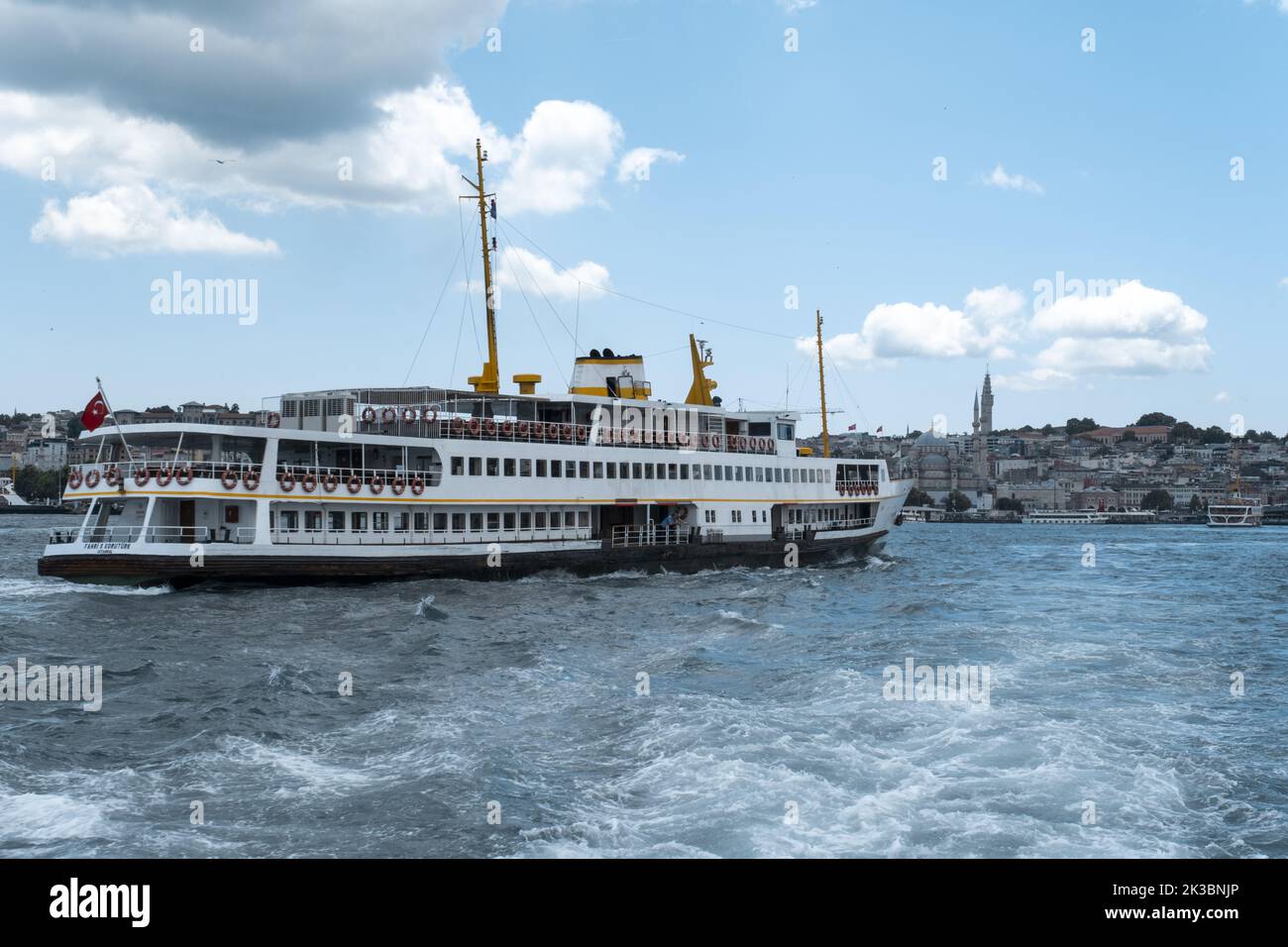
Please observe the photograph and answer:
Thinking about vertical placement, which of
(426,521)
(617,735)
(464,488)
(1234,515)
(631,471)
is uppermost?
(631,471)

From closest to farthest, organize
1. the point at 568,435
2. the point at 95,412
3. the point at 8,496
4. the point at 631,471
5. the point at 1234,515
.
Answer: the point at 95,412 < the point at 568,435 < the point at 631,471 < the point at 8,496 < the point at 1234,515

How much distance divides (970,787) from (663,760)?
13.6 feet

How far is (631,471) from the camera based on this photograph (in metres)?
44.8

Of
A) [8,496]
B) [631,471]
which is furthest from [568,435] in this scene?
[8,496]

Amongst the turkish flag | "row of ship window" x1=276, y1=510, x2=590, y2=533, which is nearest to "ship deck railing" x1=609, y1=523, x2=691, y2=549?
"row of ship window" x1=276, y1=510, x2=590, y2=533

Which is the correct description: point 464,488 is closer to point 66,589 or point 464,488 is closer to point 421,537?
point 421,537

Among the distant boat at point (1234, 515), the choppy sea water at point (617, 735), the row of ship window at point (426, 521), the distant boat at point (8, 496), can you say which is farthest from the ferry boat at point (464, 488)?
the distant boat at point (1234, 515)

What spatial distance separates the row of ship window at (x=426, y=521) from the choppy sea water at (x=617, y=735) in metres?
4.91

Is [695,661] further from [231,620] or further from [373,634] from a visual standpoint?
[231,620]

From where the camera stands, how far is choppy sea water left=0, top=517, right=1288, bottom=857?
11797 millimetres

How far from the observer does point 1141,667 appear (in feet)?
75.7

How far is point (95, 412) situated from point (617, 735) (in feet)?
75.0

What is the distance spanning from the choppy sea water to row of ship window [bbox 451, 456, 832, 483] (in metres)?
9.01

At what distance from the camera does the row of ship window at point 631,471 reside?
128 feet
